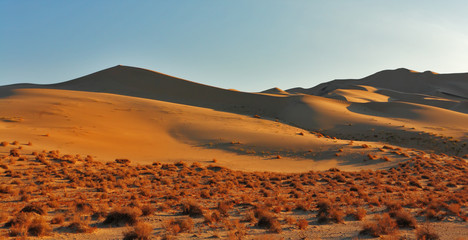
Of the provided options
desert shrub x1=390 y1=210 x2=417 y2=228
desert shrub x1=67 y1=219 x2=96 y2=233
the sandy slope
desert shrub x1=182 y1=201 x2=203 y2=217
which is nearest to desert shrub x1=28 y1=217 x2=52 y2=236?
desert shrub x1=67 y1=219 x2=96 y2=233

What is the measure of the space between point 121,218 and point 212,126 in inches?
1114

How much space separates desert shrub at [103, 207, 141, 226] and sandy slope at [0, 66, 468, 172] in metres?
15.0

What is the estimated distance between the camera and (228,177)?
19609mm

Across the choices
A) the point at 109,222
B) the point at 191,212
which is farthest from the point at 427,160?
the point at 109,222

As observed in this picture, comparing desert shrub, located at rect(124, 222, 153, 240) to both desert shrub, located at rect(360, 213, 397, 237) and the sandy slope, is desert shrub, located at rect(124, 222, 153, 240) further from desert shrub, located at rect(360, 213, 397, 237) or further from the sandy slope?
the sandy slope

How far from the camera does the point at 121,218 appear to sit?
911 cm

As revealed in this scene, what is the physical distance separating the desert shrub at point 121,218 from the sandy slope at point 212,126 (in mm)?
15013

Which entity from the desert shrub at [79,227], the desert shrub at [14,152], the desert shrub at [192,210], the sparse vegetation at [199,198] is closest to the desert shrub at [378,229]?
the sparse vegetation at [199,198]

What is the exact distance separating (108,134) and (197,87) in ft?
126

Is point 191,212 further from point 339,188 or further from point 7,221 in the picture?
point 339,188

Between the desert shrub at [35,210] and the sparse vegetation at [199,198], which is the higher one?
the desert shrub at [35,210]

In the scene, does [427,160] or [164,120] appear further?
[164,120]

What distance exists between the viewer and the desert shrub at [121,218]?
29.5 ft

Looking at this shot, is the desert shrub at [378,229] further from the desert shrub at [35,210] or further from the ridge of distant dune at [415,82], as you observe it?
the ridge of distant dune at [415,82]
